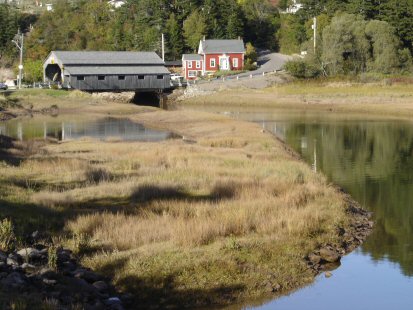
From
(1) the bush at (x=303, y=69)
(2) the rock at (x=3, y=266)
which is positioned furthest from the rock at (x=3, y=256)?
(1) the bush at (x=303, y=69)

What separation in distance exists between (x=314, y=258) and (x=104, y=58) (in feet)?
209

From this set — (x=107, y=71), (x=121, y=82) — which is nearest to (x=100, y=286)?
(x=107, y=71)

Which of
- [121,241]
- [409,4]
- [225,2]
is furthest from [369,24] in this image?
[121,241]

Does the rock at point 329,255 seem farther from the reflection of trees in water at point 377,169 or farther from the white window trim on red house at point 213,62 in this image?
the white window trim on red house at point 213,62

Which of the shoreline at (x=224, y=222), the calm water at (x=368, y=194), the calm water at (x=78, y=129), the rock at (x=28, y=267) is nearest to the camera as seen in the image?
the rock at (x=28, y=267)

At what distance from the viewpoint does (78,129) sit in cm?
4619

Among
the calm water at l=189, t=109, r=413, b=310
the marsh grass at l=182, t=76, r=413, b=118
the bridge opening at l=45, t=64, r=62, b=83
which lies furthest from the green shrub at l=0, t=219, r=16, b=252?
the bridge opening at l=45, t=64, r=62, b=83

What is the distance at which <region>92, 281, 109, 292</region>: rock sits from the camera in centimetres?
1200

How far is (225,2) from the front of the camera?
4045 inches

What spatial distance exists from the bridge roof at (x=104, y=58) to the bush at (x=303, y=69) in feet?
56.0

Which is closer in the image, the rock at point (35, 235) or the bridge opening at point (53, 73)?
the rock at point (35, 235)

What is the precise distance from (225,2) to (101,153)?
254 feet

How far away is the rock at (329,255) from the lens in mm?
15492

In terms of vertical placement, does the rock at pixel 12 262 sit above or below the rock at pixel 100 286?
above
